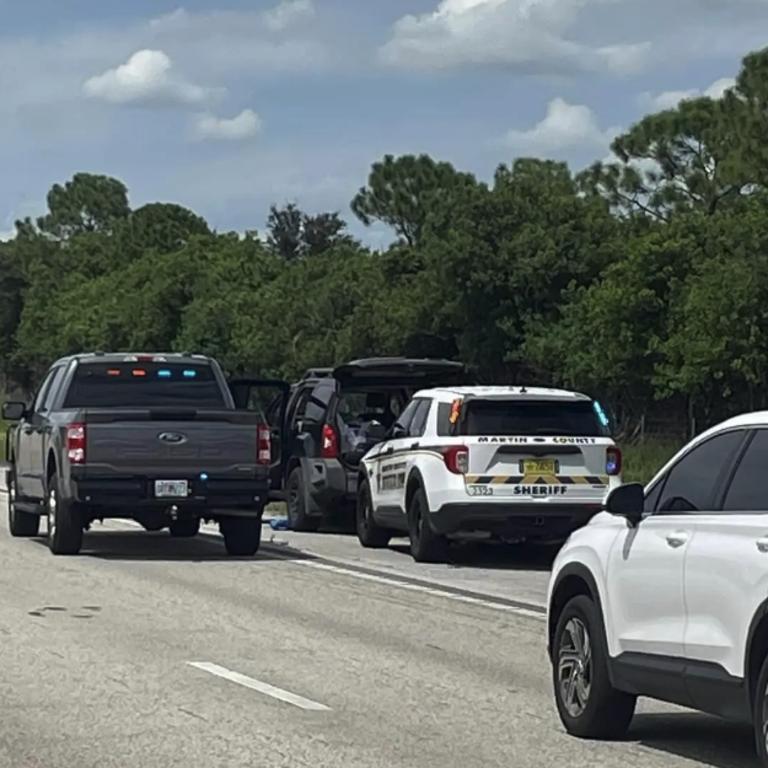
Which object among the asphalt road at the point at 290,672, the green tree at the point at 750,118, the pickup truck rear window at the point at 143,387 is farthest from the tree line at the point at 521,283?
the asphalt road at the point at 290,672

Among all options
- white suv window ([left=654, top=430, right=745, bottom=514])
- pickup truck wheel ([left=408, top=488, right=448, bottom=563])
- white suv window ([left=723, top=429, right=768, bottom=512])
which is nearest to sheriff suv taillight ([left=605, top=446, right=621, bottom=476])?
pickup truck wheel ([left=408, top=488, right=448, bottom=563])

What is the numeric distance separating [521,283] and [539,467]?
145 ft

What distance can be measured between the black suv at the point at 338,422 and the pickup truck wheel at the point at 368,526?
2.56ft

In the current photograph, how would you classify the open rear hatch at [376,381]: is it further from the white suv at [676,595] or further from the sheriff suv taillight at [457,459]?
the white suv at [676,595]

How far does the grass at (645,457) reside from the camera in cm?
3772

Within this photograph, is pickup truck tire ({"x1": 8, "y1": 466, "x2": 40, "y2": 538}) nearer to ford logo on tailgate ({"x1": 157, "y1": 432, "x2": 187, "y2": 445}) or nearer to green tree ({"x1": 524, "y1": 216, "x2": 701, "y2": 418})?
ford logo on tailgate ({"x1": 157, "y1": 432, "x2": 187, "y2": 445})

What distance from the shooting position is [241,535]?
21531mm

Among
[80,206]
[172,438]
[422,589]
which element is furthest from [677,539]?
[80,206]

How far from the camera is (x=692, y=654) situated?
28.9 ft

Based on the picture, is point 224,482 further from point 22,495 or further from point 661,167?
point 661,167

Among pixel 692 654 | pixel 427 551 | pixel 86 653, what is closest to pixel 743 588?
pixel 692 654

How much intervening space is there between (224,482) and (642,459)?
79.1 feet

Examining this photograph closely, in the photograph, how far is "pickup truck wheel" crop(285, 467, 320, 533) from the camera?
80.9 feet

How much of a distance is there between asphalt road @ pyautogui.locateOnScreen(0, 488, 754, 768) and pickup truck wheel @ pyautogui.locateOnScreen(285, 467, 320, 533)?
3.83 m
